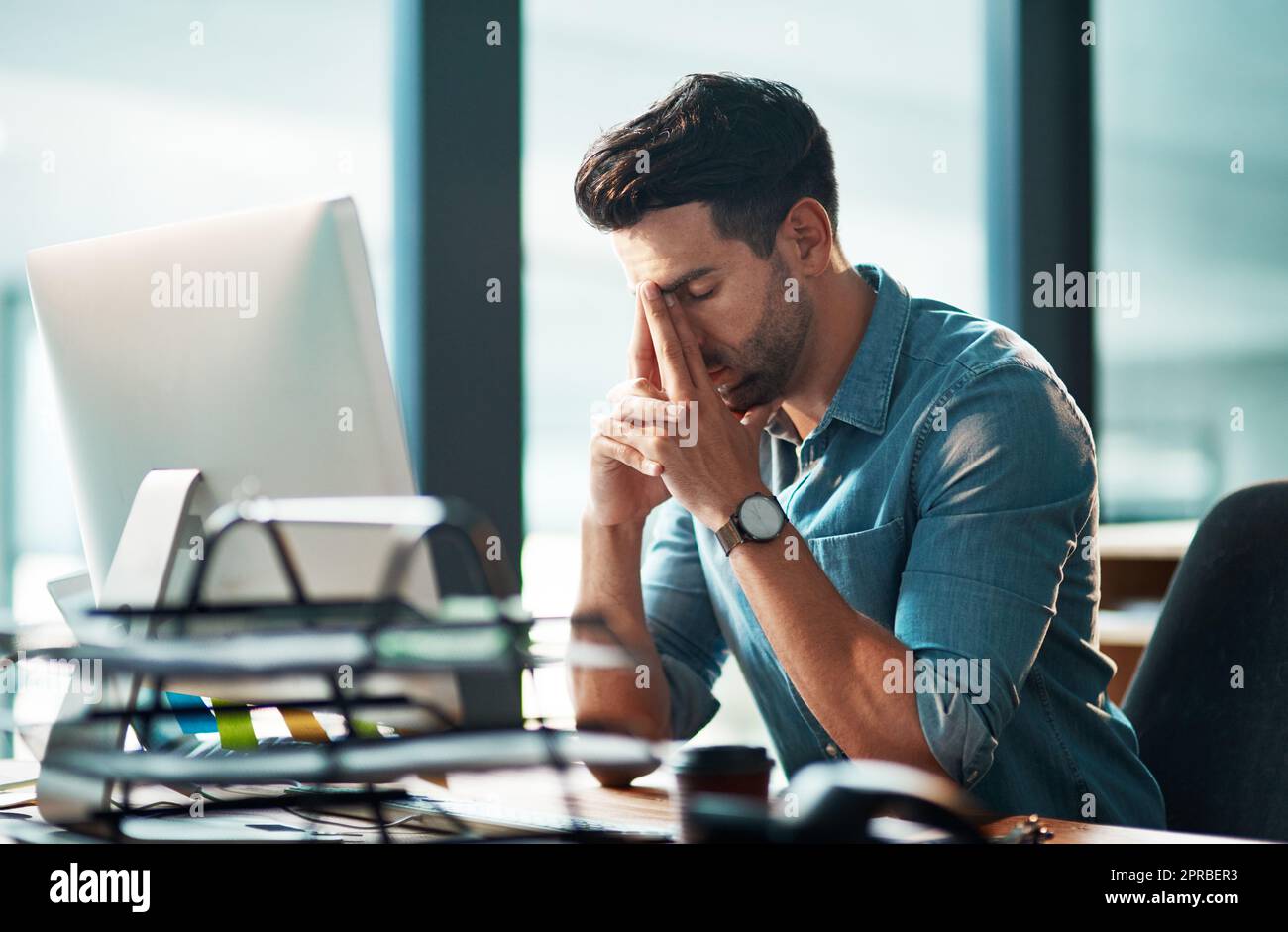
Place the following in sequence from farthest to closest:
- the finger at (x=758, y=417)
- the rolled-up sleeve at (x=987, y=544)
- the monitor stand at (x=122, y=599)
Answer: the finger at (x=758, y=417), the rolled-up sleeve at (x=987, y=544), the monitor stand at (x=122, y=599)

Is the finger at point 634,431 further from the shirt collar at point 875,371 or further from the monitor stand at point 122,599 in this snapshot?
the monitor stand at point 122,599

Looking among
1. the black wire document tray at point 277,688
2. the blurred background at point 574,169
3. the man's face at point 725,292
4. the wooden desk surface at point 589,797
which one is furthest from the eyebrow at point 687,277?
the wooden desk surface at point 589,797

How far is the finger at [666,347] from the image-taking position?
124 cm

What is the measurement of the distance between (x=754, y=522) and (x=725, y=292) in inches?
11.9

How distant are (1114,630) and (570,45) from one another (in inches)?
65.5

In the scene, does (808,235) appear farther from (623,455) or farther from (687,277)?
Result: (623,455)

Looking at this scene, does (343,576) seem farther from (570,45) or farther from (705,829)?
(570,45)

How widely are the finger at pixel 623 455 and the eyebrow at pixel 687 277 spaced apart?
18cm

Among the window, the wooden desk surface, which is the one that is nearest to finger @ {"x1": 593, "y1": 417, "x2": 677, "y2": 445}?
the wooden desk surface

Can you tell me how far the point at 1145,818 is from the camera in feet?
3.76

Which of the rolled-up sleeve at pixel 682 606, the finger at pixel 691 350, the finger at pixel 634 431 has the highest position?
the finger at pixel 691 350

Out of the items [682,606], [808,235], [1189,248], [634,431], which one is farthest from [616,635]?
[1189,248]

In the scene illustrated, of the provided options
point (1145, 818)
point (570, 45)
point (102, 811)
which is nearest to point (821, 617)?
point (1145, 818)

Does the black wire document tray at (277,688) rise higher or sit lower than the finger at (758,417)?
lower
